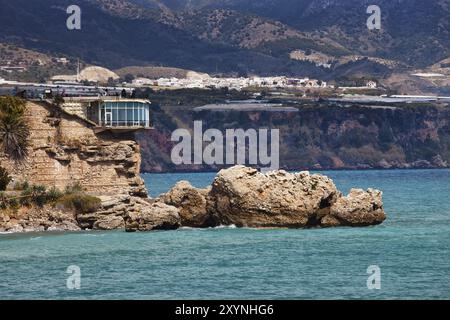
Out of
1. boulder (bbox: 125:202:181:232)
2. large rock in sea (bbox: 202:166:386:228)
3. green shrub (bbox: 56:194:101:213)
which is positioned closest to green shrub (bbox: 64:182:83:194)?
green shrub (bbox: 56:194:101:213)

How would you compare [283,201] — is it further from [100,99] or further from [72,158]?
[100,99]

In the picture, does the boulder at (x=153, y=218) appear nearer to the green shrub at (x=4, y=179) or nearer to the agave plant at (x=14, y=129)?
the green shrub at (x=4, y=179)

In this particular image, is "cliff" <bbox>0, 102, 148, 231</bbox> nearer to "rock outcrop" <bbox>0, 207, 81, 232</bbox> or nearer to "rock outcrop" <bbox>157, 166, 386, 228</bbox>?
"rock outcrop" <bbox>0, 207, 81, 232</bbox>

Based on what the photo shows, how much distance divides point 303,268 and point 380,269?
2599 mm

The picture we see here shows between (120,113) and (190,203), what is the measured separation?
5928mm

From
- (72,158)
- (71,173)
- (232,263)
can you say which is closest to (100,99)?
(72,158)

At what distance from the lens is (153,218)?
65312mm

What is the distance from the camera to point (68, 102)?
69438 millimetres

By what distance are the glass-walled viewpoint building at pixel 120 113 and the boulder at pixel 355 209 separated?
9564 mm

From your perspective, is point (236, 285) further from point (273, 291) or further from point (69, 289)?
point (69, 289)

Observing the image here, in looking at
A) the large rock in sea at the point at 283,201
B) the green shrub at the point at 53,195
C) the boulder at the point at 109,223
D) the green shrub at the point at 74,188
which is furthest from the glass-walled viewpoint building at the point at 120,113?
the large rock in sea at the point at 283,201

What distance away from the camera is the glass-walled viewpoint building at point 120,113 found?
69500mm
